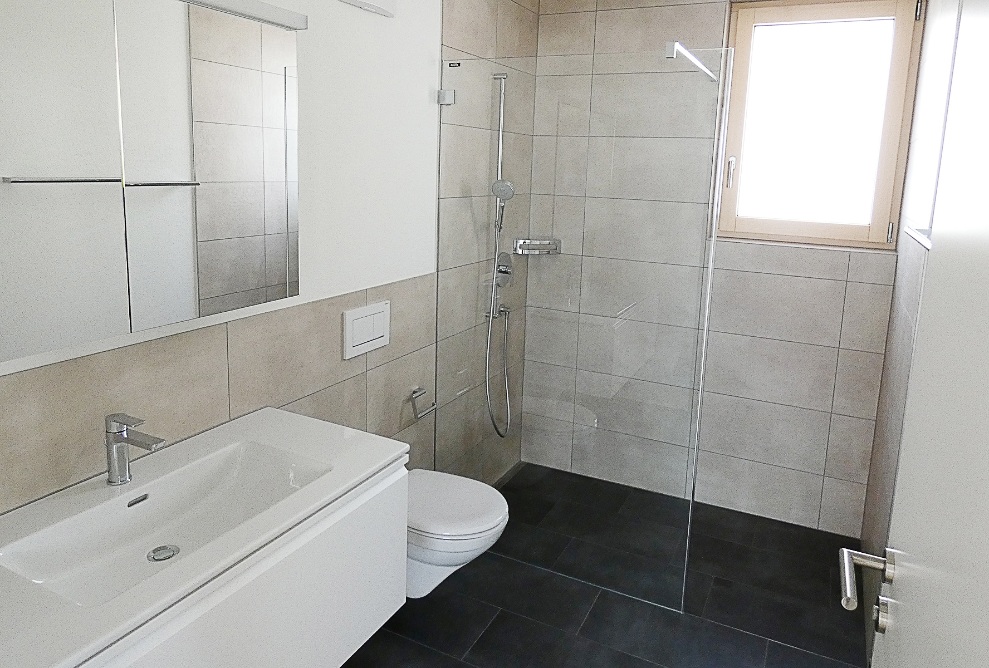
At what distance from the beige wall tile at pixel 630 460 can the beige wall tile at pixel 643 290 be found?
1.57 feet

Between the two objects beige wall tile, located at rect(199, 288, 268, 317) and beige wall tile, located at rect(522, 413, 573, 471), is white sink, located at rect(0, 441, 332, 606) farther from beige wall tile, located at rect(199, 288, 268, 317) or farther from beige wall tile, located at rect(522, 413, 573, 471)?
beige wall tile, located at rect(522, 413, 573, 471)

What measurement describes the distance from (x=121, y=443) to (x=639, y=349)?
70.3 inches

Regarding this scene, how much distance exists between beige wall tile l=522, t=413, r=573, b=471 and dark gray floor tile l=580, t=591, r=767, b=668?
57cm

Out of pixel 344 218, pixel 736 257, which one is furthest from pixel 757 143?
pixel 344 218

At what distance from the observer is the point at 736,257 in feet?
10.8

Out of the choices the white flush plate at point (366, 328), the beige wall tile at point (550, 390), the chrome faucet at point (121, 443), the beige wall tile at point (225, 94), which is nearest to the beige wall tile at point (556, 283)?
the beige wall tile at point (550, 390)

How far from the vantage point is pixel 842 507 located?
3277 millimetres

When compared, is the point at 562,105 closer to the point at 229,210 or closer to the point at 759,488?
the point at 229,210

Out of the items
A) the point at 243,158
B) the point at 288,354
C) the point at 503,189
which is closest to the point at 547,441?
the point at 503,189

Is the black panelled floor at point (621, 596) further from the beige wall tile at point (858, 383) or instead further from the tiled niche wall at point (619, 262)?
the beige wall tile at point (858, 383)

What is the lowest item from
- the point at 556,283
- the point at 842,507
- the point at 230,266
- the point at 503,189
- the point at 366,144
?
the point at 842,507

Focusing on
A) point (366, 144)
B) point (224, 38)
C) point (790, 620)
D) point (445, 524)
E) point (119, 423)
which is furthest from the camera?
point (790, 620)

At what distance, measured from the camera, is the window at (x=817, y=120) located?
3082 mm

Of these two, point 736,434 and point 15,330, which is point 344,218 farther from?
point 736,434
